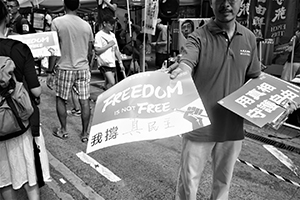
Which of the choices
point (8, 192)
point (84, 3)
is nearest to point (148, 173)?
point (8, 192)

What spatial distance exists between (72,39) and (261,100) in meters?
2.93

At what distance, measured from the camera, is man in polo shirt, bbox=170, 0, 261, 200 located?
1883 millimetres

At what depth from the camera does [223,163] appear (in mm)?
A: 2121

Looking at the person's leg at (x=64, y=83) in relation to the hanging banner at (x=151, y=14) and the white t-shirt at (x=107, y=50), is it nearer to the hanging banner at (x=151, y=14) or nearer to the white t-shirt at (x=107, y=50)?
the white t-shirt at (x=107, y=50)

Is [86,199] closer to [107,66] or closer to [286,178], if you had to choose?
[286,178]

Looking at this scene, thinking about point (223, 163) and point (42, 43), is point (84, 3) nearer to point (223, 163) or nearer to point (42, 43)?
point (42, 43)

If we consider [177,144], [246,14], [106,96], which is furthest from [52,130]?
[246,14]

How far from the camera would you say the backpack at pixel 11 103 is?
1.85 metres

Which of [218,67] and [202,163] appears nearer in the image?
[218,67]

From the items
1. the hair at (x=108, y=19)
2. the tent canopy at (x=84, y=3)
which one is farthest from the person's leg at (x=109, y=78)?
the tent canopy at (x=84, y=3)

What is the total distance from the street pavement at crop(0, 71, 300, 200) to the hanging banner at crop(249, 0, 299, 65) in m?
2.31

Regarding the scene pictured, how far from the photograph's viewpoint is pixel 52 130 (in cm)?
467

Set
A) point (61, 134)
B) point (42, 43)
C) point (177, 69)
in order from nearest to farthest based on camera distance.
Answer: point (177, 69) < point (42, 43) < point (61, 134)

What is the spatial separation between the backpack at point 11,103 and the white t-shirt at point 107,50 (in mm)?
3283
